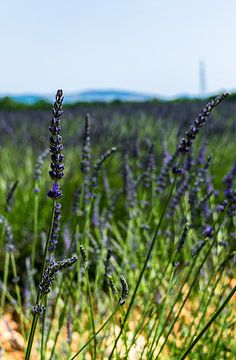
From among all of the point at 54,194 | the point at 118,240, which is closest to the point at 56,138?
the point at 54,194

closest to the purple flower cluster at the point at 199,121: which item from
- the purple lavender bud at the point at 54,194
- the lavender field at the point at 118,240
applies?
the lavender field at the point at 118,240

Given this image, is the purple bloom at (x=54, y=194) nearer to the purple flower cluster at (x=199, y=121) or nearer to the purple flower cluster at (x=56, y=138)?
the purple flower cluster at (x=56, y=138)

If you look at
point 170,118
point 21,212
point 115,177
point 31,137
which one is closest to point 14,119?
point 31,137

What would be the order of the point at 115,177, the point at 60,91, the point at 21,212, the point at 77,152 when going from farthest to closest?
the point at 77,152 < the point at 115,177 < the point at 21,212 < the point at 60,91

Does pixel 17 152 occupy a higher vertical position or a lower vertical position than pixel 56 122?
higher

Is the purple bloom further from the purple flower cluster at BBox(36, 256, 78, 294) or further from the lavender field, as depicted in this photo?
the purple flower cluster at BBox(36, 256, 78, 294)

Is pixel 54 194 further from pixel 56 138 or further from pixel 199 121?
pixel 199 121

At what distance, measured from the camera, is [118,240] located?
3.85 metres

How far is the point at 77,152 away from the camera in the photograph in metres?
6.36

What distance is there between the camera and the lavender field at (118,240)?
5.28 ft

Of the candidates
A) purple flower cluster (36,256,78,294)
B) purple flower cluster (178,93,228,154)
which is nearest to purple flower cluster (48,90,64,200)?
purple flower cluster (36,256,78,294)

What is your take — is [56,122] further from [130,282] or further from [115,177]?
[115,177]

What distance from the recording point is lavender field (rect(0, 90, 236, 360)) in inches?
63.4

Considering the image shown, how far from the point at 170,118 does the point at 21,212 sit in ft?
15.0
